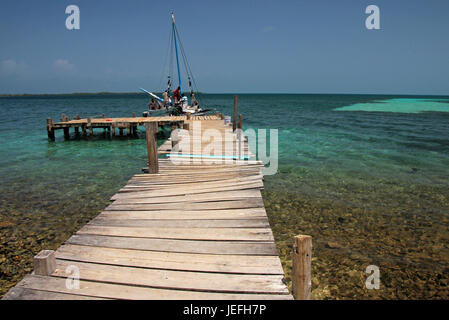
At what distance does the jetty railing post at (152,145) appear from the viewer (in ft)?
24.9

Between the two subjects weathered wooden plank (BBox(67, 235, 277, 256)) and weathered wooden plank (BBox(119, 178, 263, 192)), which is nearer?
weathered wooden plank (BBox(67, 235, 277, 256))

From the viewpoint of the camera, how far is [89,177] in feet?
38.5

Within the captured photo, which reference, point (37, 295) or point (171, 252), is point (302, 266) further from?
point (37, 295)

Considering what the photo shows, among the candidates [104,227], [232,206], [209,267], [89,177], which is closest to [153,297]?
[209,267]

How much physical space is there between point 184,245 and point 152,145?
4.14m

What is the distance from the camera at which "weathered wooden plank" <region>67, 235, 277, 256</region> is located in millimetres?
4176

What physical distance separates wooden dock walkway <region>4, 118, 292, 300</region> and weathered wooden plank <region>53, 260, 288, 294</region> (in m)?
0.01

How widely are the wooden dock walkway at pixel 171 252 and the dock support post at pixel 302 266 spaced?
216 millimetres

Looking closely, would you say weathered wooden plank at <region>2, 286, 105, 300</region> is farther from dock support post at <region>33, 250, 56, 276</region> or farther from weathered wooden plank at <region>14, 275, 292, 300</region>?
dock support post at <region>33, 250, 56, 276</region>

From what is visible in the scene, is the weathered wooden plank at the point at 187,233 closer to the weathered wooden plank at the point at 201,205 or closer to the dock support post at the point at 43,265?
the weathered wooden plank at the point at 201,205

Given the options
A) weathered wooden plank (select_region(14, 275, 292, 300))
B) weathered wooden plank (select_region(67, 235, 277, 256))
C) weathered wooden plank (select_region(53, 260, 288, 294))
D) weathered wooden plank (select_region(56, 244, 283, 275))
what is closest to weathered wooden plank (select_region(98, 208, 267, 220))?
weathered wooden plank (select_region(67, 235, 277, 256))

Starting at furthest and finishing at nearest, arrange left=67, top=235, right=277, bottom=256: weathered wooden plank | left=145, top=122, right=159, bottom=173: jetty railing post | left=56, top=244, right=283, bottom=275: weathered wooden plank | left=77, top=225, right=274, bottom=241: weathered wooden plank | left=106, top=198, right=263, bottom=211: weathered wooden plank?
1. left=145, top=122, right=159, bottom=173: jetty railing post
2. left=106, top=198, right=263, bottom=211: weathered wooden plank
3. left=77, top=225, right=274, bottom=241: weathered wooden plank
4. left=67, top=235, right=277, bottom=256: weathered wooden plank
5. left=56, top=244, right=283, bottom=275: weathered wooden plank

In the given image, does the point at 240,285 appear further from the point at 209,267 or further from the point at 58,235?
the point at 58,235
